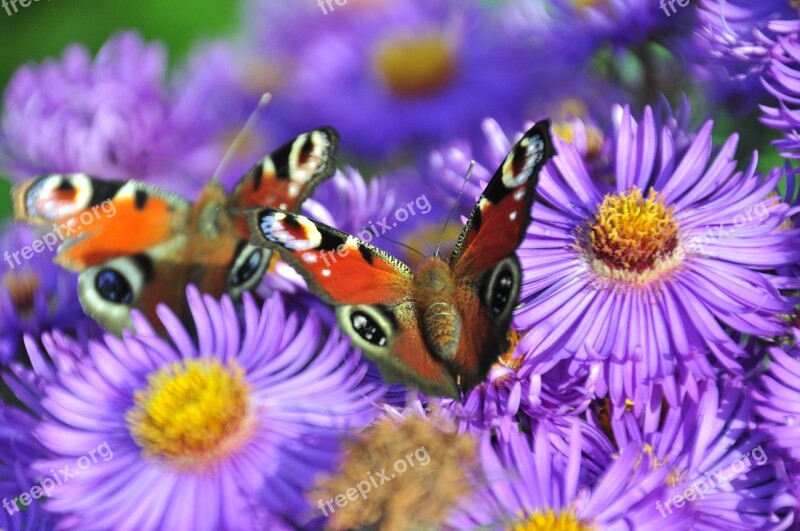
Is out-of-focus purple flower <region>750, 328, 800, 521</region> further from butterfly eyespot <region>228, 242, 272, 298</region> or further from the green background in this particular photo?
the green background

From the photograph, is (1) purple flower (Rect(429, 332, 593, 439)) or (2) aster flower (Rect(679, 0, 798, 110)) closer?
(1) purple flower (Rect(429, 332, 593, 439))

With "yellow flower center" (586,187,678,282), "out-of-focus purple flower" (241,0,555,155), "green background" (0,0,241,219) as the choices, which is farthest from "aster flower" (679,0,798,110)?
"green background" (0,0,241,219)

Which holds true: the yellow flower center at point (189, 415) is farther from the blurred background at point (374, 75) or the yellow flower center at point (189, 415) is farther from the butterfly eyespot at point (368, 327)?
the blurred background at point (374, 75)

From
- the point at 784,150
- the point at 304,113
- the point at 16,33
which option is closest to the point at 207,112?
the point at 304,113

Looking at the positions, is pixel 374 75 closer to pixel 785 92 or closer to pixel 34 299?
pixel 34 299

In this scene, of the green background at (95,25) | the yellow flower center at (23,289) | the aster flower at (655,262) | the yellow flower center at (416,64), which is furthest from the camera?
the green background at (95,25)

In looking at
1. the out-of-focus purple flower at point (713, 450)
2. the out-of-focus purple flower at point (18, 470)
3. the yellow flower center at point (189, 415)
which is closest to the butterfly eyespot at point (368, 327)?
the yellow flower center at point (189, 415)

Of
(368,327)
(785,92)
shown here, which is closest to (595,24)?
(785,92)
